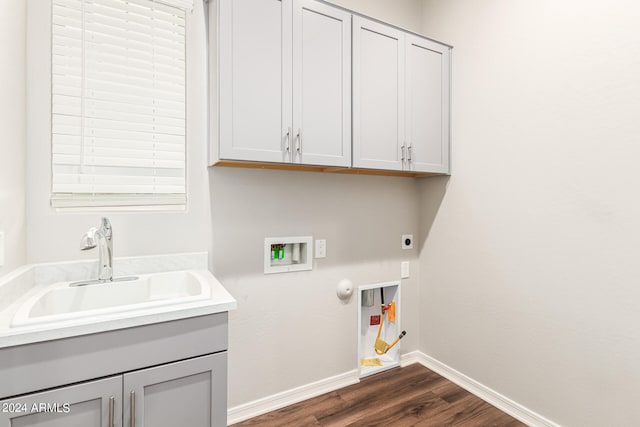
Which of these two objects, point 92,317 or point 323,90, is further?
point 323,90

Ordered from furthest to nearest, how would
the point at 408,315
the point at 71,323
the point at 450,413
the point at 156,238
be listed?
the point at 408,315
the point at 450,413
the point at 156,238
the point at 71,323

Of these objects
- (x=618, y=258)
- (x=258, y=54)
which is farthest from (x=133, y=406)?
(x=618, y=258)

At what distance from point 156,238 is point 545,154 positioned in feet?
6.88

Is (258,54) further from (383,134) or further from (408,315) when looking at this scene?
(408,315)

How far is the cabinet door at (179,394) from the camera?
3.64 feet

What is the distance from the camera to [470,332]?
7.06 ft

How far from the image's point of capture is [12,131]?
1.27 m

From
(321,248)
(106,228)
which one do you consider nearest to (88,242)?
(106,228)

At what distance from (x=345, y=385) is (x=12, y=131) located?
2.21 meters

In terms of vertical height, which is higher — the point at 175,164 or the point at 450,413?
the point at 175,164

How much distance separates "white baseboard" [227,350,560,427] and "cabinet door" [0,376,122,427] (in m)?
0.90

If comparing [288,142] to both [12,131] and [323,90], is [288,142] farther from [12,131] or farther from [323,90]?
[12,131]

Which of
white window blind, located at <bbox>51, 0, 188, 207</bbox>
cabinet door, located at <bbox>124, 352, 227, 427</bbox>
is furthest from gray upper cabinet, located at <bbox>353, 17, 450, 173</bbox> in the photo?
cabinet door, located at <bbox>124, 352, 227, 427</bbox>

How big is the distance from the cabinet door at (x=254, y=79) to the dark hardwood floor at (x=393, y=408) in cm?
147
